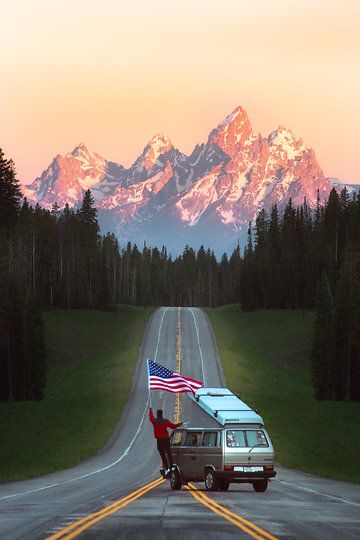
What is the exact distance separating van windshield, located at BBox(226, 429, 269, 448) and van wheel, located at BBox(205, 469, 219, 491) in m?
1.07

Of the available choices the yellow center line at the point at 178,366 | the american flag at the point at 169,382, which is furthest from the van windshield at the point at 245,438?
the yellow center line at the point at 178,366

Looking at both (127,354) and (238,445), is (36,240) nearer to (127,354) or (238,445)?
(127,354)

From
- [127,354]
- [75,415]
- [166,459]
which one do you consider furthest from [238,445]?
[127,354]

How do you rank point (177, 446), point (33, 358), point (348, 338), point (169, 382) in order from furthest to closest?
point (33, 358), point (348, 338), point (169, 382), point (177, 446)

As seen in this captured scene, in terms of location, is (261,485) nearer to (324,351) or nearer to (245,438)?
(245,438)

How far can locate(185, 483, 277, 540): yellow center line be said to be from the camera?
56.0ft

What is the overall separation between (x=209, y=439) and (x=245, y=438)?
115cm

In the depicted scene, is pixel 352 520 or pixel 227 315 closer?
pixel 352 520

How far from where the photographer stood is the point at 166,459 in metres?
31.1

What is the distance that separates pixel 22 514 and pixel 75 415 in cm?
6042

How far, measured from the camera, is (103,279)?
176 m

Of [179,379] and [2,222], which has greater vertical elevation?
[2,222]

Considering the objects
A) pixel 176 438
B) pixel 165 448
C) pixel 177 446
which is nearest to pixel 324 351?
pixel 176 438

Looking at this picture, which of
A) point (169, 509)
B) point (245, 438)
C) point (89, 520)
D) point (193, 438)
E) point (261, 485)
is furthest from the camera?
point (193, 438)
